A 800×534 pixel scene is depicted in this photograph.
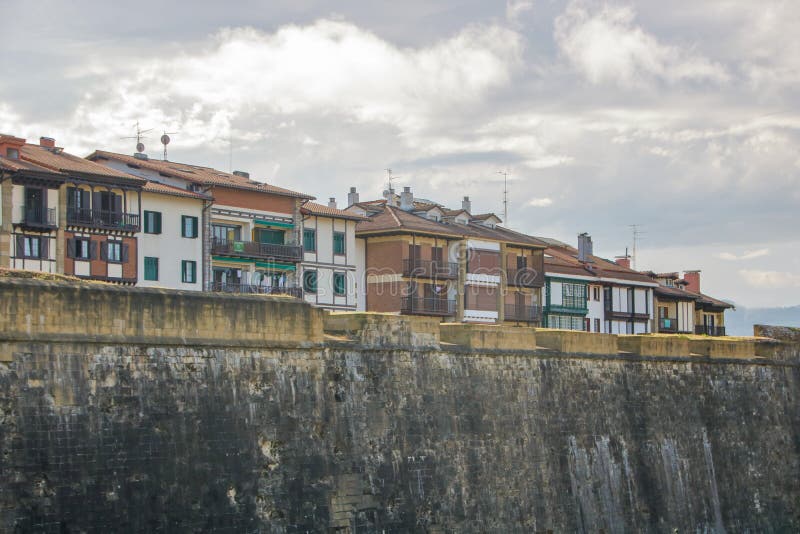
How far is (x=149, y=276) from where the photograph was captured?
171ft

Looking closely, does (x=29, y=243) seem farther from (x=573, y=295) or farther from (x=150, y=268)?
(x=573, y=295)

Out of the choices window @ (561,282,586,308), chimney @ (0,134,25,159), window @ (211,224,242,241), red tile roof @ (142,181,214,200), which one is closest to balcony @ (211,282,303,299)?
window @ (211,224,242,241)

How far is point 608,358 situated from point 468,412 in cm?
804

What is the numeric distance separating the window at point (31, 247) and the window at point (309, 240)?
16.4 meters

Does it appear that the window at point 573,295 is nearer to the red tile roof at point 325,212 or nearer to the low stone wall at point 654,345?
the red tile roof at point 325,212

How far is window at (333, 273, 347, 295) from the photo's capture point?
63156mm

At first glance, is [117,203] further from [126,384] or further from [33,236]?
A: [126,384]

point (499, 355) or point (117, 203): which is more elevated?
point (117, 203)

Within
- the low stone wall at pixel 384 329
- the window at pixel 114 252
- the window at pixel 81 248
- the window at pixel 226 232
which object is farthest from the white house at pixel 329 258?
the low stone wall at pixel 384 329

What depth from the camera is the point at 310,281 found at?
6194 centimetres

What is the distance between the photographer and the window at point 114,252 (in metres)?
49.9

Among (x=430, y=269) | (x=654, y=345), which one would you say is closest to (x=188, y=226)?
(x=430, y=269)

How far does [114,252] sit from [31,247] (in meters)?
4.09

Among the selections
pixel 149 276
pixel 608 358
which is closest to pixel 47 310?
pixel 608 358
